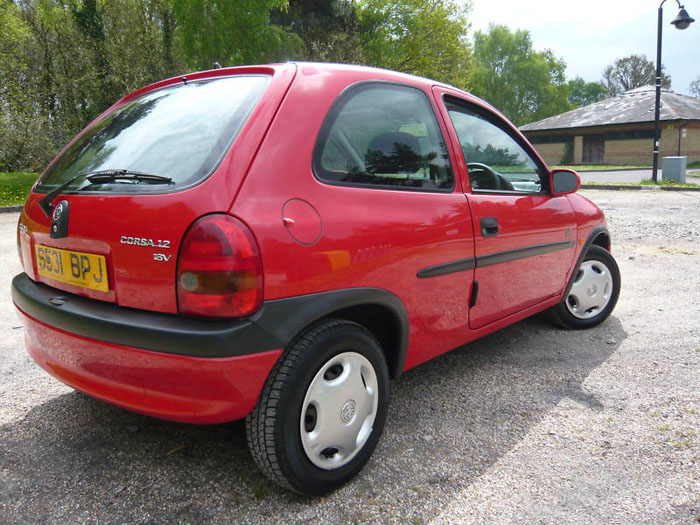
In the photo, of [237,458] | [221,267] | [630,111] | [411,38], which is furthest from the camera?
[630,111]

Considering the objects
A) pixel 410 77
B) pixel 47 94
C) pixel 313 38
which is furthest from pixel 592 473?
pixel 313 38

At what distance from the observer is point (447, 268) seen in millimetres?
2520

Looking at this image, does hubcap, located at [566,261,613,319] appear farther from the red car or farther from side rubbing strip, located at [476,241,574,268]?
the red car

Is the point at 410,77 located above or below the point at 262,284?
above

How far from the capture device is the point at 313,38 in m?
30.5

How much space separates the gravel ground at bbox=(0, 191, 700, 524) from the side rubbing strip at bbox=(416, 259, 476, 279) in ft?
2.47

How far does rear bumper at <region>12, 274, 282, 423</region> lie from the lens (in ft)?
5.66

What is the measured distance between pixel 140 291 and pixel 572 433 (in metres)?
2.04

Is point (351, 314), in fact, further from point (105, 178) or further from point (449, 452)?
point (105, 178)

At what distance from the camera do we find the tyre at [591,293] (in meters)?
3.92

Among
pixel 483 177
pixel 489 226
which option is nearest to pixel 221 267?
pixel 489 226

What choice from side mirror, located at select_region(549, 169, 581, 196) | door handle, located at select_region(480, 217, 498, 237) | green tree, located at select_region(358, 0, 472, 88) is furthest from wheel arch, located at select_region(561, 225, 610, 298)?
green tree, located at select_region(358, 0, 472, 88)

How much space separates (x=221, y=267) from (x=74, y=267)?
0.74 metres

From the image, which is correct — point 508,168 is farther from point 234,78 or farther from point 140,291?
point 140,291
